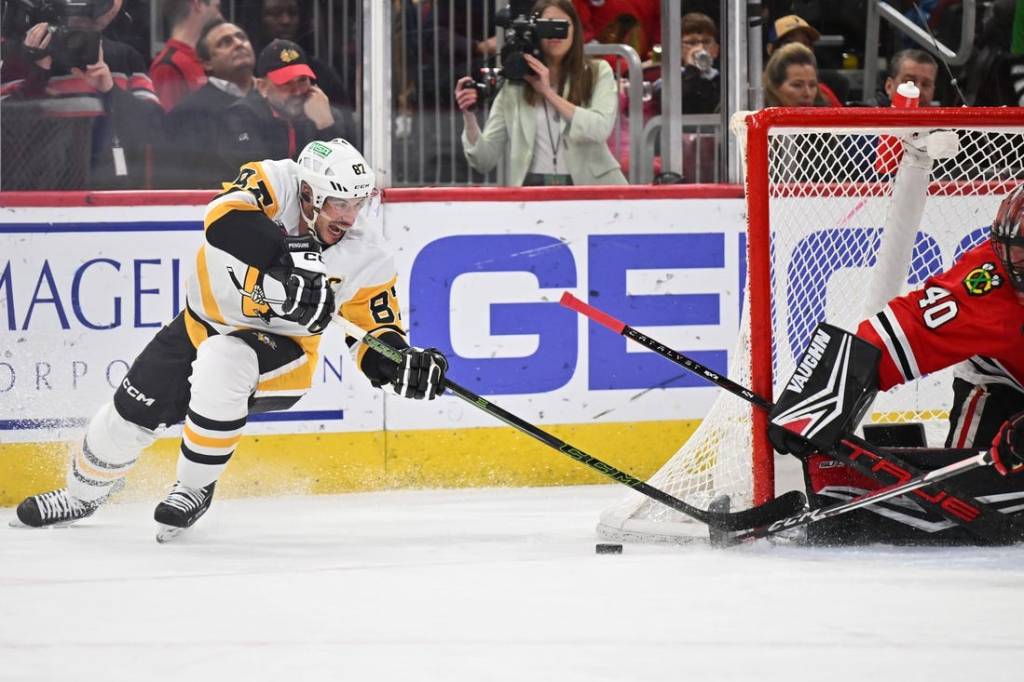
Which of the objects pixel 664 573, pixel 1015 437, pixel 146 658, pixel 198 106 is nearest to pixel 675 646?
pixel 664 573

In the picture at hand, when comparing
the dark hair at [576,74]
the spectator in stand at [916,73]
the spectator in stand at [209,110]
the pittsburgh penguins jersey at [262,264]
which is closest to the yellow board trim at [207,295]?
the pittsburgh penguins jersey at [262,264]

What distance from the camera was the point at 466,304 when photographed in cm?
431

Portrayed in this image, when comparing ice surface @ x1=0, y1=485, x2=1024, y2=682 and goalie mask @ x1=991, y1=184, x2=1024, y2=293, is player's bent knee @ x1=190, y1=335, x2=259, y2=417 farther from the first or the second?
goalie mask @ x1=991, y1=184, x2=1024, y2=293

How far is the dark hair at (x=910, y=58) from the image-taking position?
15.5 ft

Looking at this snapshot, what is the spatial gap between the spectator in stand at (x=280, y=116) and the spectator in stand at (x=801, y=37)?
4.20ft

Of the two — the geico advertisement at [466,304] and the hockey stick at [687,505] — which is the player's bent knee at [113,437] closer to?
the geico advertisement at [466,304]

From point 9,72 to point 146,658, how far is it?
2.19 metres

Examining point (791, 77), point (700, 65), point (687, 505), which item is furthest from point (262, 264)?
point (791, 77)

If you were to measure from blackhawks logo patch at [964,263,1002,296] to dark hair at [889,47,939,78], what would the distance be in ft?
5.40

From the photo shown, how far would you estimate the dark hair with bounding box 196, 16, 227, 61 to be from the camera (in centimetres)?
414

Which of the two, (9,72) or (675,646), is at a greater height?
(9,72)

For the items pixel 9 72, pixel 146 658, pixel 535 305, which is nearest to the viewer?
pixel 146 658

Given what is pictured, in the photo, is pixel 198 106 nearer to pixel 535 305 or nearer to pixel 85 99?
pixel 85 99

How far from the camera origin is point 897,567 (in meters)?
3.04
